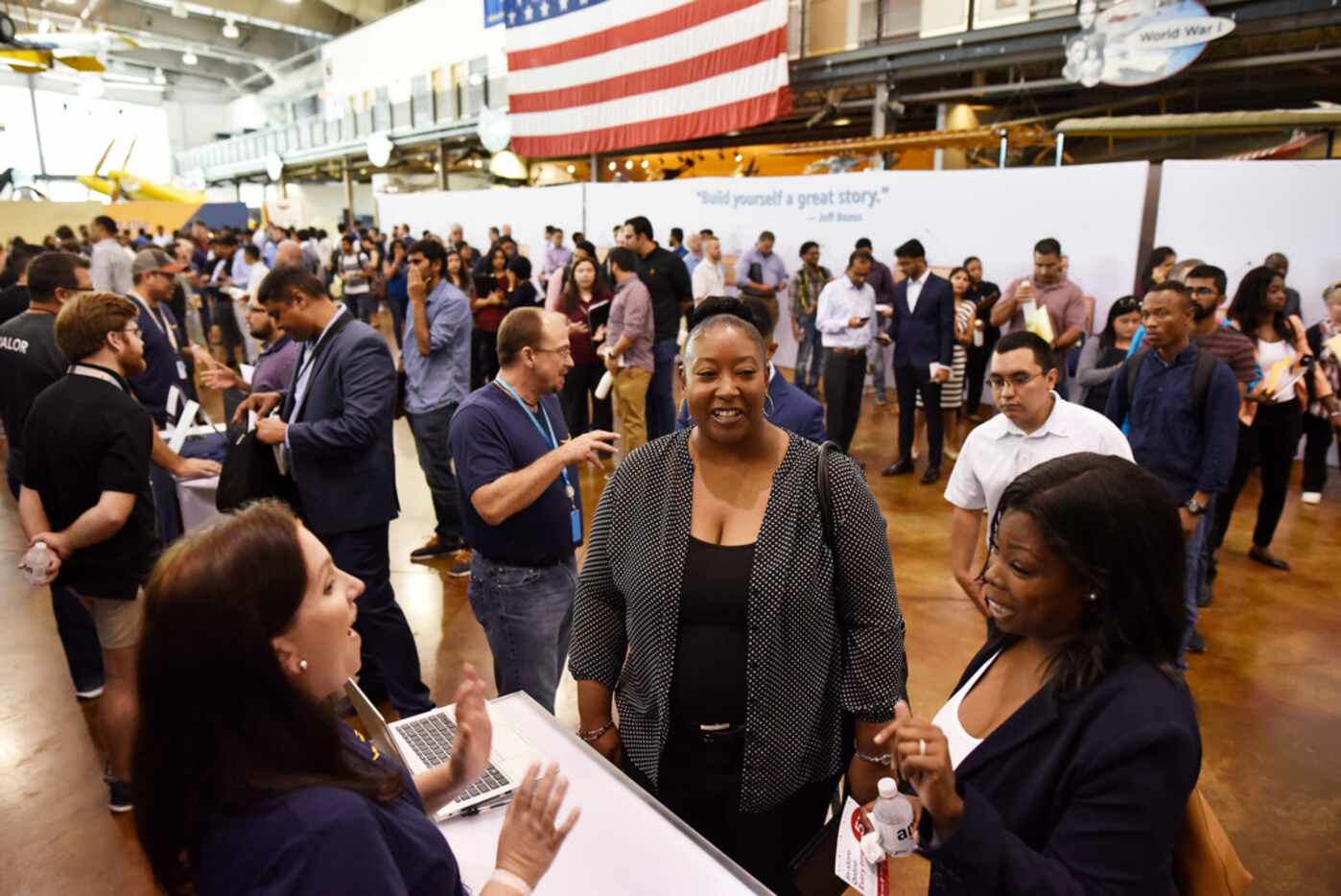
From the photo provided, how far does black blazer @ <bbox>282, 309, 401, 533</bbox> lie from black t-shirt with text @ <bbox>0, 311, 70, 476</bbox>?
1565 mm

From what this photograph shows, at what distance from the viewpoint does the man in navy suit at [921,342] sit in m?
6.26

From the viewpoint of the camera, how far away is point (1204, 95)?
37.9ft

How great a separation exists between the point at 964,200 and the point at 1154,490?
8267mm

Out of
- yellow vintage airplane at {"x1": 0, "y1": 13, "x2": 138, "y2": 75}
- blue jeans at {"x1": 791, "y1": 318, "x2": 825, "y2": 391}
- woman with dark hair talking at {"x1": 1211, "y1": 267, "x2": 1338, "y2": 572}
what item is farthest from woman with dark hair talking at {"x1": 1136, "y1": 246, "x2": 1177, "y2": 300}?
yellow vintage airplane at {"x1": 0, "y1": 13, "x2": 138, "y2": 75}

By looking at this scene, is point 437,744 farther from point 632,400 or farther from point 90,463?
point 632,400

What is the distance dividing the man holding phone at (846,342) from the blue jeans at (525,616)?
4293 mm

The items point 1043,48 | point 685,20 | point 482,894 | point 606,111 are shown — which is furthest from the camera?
point 606,111

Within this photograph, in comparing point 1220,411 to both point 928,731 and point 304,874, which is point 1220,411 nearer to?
point 928,731

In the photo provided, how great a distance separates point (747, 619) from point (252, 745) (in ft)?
3.12

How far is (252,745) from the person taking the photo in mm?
958

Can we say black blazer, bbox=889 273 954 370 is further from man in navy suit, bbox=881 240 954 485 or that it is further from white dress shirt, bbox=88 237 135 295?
white dress shirt, bbox=88 237 135 295

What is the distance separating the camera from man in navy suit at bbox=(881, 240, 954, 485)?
6262mm

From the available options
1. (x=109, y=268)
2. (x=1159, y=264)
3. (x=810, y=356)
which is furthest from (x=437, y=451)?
(x=109, y=268)

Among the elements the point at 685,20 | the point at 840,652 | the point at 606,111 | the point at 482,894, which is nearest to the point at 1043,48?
the point at 685,20
